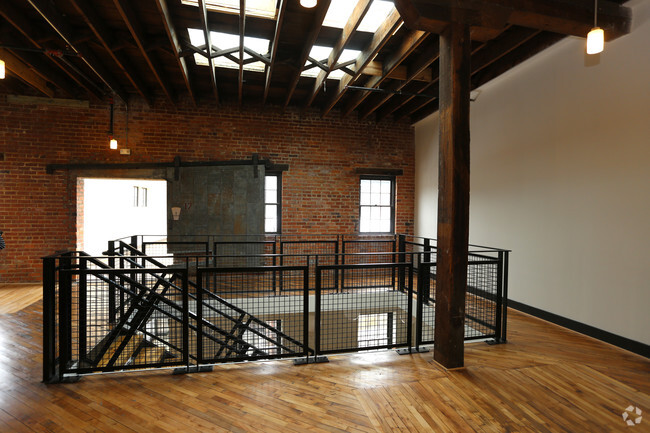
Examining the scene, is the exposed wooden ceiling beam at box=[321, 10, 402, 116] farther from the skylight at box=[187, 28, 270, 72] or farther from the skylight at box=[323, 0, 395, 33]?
the skylight at box=[187, 28, 270, 72]

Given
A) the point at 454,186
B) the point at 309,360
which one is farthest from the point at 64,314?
the point at 454,186

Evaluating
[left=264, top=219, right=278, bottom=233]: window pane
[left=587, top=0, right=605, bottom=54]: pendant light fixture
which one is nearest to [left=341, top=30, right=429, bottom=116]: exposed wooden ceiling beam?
[left=587, top=0, right=605, bottom=54]: pendant light fixture

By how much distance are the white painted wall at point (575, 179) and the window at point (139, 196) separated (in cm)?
912

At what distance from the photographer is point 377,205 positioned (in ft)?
24.5

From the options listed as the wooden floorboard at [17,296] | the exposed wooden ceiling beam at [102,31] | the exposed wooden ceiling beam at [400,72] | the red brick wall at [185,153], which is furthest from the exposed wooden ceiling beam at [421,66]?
the wooden floorboard at [17,296]

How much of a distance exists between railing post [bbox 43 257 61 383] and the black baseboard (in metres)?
5.06

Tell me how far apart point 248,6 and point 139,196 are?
7982mm

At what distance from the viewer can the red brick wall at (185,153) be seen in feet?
19.2

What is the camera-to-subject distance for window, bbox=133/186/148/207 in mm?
9719

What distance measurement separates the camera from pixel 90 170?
6.02 meters

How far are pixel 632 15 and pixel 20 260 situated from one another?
9.25 meters

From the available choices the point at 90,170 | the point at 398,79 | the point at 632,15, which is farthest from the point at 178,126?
the point at 632,15

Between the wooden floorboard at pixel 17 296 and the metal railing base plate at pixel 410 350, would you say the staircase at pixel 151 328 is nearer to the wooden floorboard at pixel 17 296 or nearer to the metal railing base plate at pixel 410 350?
the metal railing base plate at pixel 410 350

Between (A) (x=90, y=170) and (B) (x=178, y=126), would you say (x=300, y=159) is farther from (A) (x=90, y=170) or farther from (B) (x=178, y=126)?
(A) (x=90, y=170)
